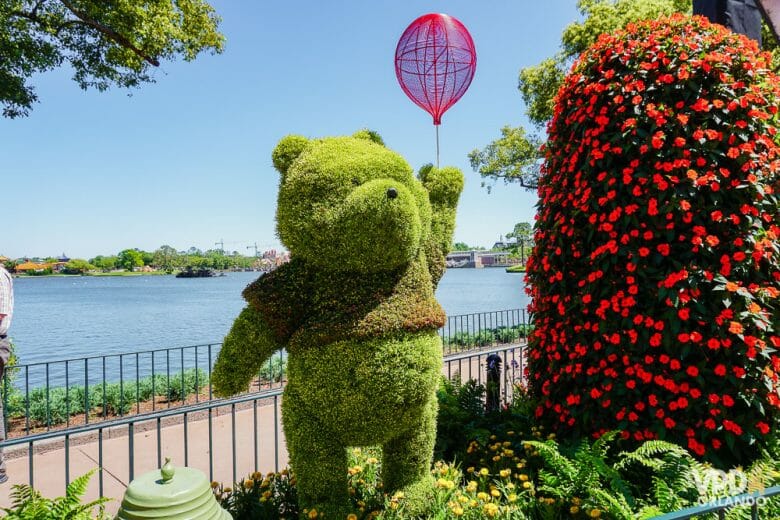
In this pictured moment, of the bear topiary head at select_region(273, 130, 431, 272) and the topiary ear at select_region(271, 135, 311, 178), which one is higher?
the topiary ear at select_region(271, 135, 311, 178)

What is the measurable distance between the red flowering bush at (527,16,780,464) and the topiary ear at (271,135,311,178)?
2.18 meters

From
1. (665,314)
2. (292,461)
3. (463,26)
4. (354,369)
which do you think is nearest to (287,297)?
(354,369)

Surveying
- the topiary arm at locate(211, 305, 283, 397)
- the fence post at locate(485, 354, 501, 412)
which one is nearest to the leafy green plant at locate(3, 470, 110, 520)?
the topiary arm at locate(211, 305, 283, 397)

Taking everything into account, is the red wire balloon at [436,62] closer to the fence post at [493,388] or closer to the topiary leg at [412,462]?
the fence post at [493,388]

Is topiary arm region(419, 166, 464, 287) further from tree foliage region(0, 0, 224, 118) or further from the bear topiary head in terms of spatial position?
tree foliage region(0, 0, 224, 118)

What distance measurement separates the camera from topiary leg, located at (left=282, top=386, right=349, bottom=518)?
291cm

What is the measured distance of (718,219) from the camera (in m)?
3.19

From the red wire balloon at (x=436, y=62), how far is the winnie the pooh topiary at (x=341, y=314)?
220 centimetres

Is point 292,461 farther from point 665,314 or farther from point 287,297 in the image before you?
point 665,314

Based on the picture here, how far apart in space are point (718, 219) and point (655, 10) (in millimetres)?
10266

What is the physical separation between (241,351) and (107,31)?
312 inches

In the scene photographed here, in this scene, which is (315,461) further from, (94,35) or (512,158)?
(512,158)

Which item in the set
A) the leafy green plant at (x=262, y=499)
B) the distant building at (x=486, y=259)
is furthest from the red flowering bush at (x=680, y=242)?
the distant building at (x=486, y=259)

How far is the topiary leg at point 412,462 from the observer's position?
317cm
